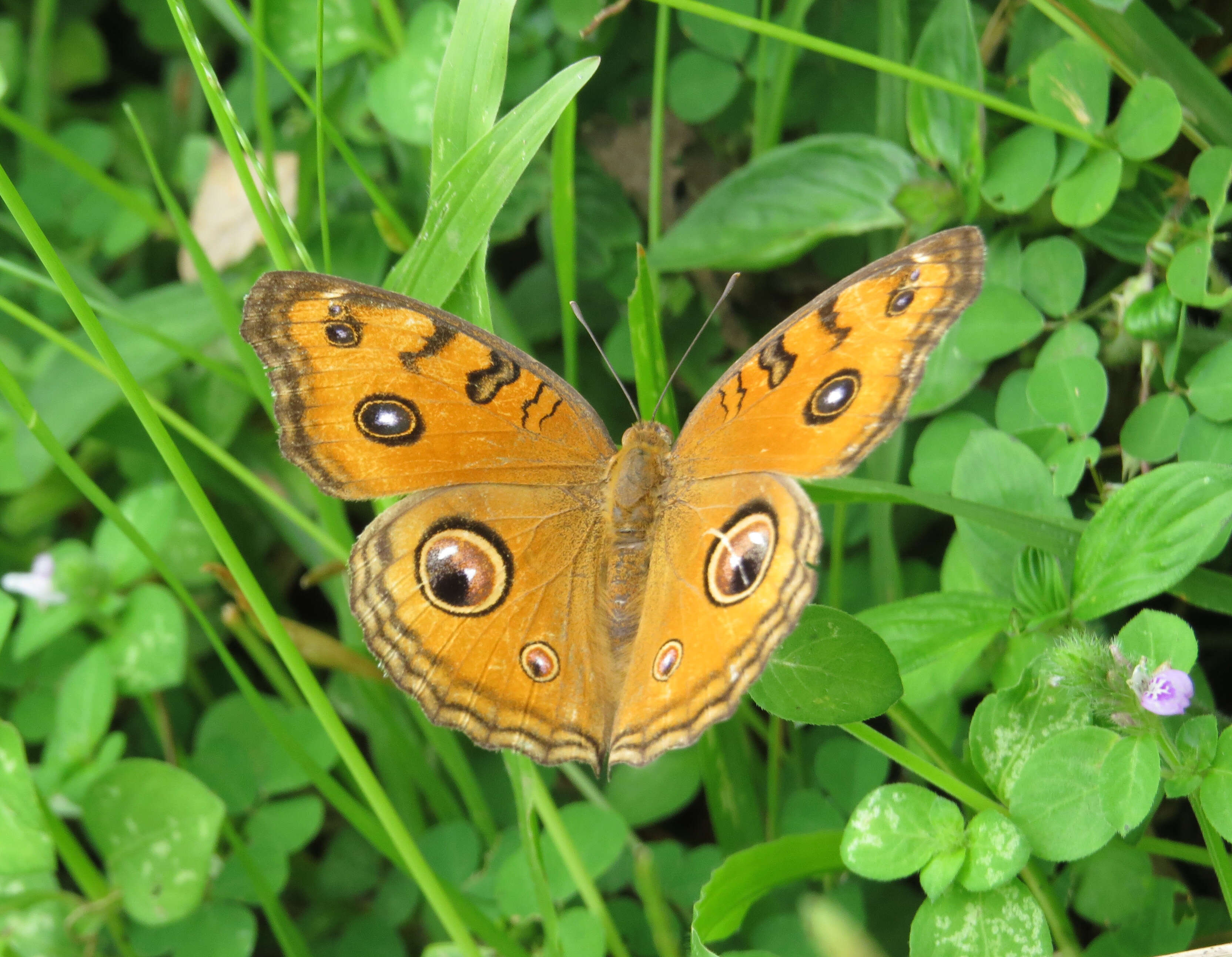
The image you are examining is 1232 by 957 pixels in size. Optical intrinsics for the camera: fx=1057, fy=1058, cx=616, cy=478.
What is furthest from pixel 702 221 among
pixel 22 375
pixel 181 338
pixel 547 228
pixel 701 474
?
pixel 22 375

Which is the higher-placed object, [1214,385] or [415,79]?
[415,79]

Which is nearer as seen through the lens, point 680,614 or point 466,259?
point 680,614

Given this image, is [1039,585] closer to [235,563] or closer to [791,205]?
[791,205]

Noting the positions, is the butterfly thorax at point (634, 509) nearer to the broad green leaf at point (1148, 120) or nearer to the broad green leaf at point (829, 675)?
the broad green leaf at point (829, 675)

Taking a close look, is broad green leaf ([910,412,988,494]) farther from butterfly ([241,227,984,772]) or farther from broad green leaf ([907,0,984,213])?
butterfly ([241,227,984,772])

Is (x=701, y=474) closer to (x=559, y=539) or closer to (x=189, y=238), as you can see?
(x=559, y=539)

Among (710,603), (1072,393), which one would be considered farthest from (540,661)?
(1072,393)
